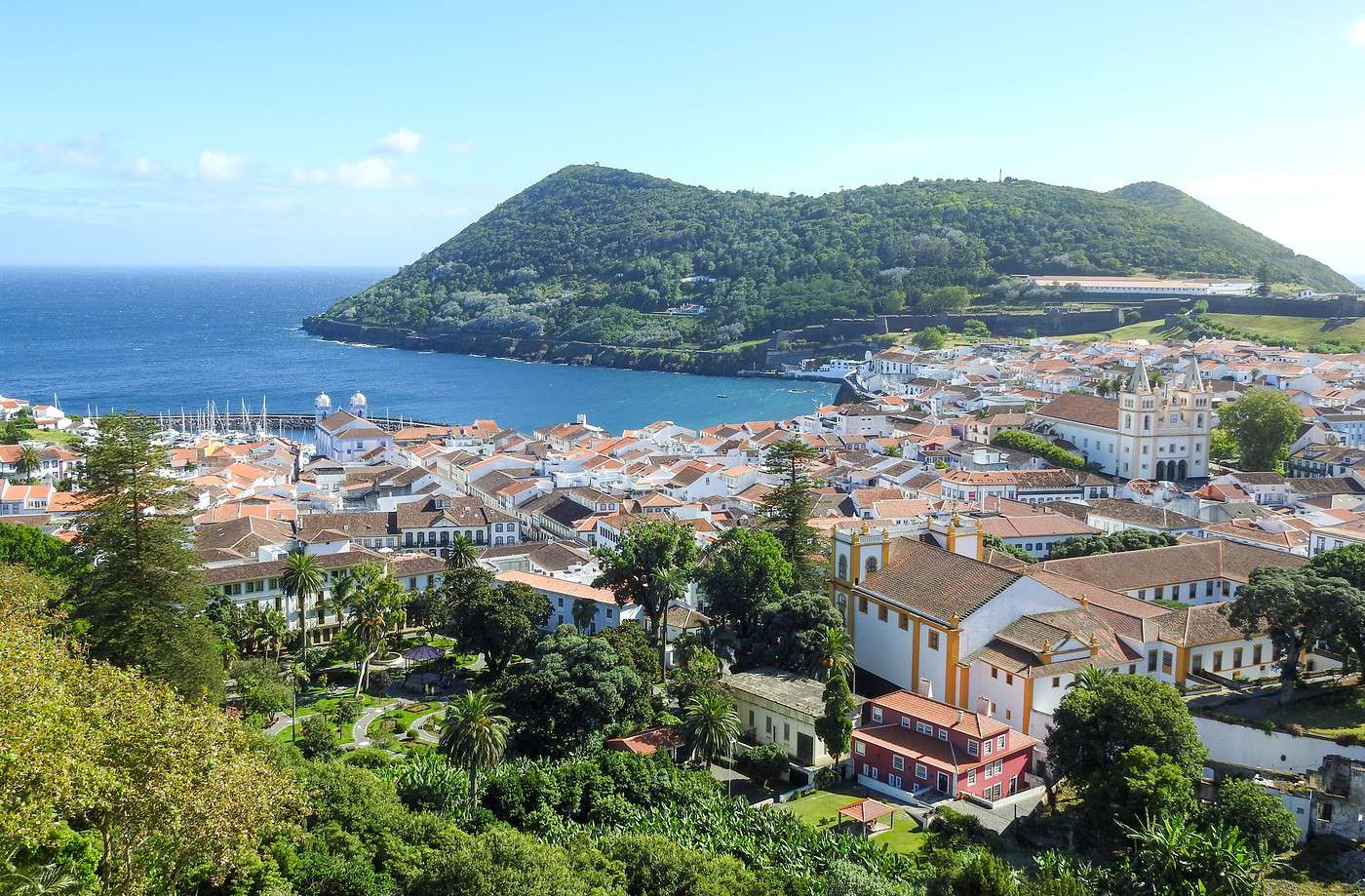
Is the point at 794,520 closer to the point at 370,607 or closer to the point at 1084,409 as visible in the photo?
the point at 370,607

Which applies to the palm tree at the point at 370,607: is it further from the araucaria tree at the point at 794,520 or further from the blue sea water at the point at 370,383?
the blue sea water at the point at 370,383

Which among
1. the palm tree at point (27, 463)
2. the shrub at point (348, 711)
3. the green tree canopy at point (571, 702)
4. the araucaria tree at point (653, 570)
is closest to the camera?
the green tree canopy at point (571, 702)

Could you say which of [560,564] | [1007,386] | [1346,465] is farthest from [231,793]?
[1007,386]

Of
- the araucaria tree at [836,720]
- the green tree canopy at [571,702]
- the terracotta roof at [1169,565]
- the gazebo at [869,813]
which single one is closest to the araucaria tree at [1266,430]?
the terracotta roof at [1169,565]

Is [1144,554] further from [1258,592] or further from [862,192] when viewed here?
[862,192]

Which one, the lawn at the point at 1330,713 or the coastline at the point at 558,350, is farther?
the coastline at the point at 558,350

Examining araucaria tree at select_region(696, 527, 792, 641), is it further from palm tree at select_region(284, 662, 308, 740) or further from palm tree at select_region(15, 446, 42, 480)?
palm tree at select_region(15, 446, 42, 480)
